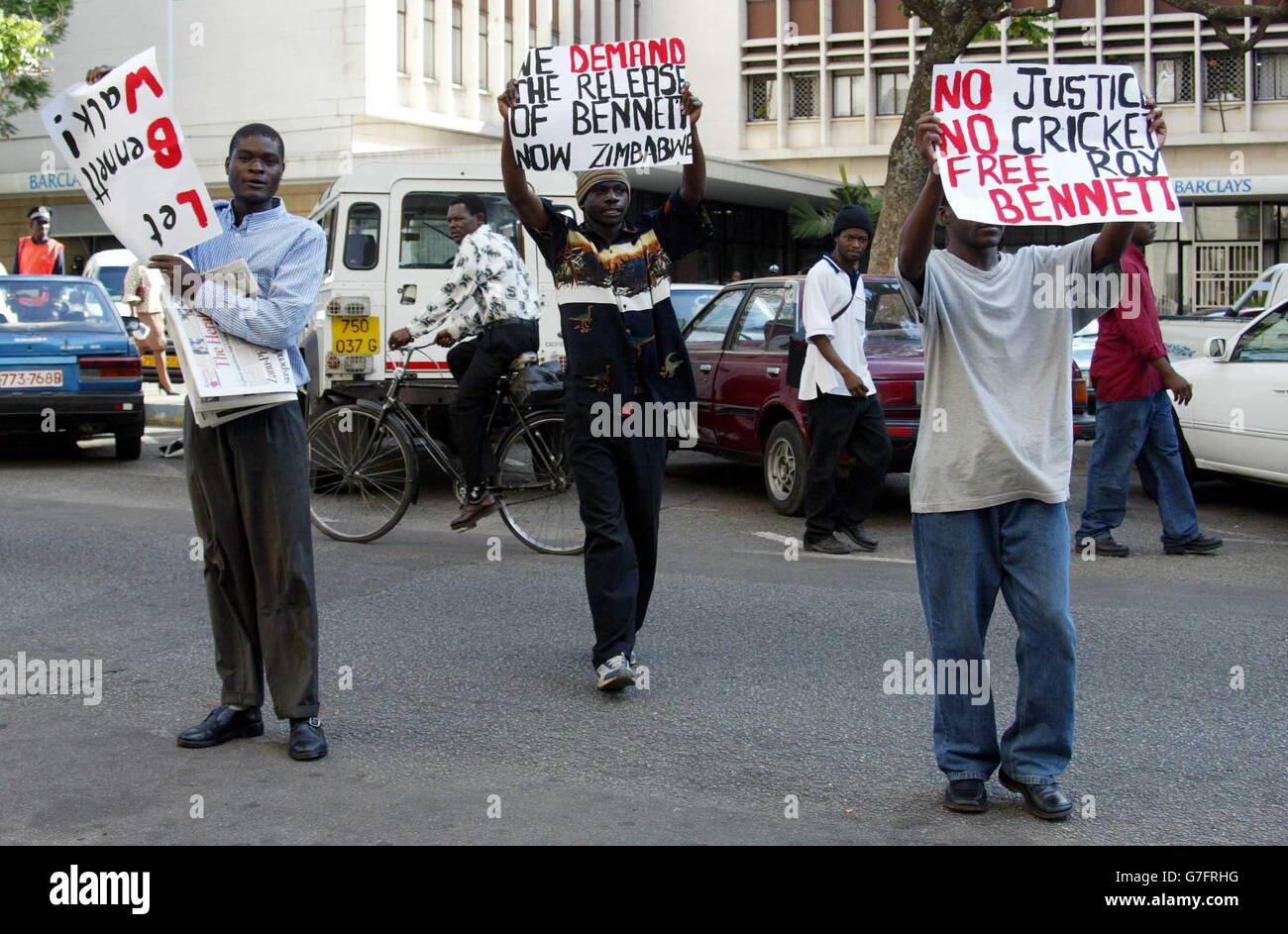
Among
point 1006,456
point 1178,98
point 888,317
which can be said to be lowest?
point 1006,456

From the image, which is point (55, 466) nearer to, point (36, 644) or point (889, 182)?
point (36, 644)

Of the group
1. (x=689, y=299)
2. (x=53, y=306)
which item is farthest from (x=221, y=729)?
(x=689, y=299)

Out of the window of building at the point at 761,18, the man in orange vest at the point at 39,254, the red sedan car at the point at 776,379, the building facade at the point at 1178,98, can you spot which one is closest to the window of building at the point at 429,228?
the red sedan car at the point at 776,379

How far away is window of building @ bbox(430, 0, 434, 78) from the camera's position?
37438 mm

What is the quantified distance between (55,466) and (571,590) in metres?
6.90

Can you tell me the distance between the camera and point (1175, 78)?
42156 mm

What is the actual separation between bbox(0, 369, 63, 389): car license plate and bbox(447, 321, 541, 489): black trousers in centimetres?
536

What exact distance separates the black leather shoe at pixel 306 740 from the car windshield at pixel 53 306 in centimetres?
917

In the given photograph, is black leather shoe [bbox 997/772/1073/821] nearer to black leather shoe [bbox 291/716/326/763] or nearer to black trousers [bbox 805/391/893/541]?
black leather shoe [bbox 291/716/326/763]

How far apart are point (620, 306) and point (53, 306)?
9.21 metres

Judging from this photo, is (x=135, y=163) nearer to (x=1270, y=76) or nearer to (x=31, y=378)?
(x=31, y=378)

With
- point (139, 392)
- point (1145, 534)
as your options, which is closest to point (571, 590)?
point (1145, 534)

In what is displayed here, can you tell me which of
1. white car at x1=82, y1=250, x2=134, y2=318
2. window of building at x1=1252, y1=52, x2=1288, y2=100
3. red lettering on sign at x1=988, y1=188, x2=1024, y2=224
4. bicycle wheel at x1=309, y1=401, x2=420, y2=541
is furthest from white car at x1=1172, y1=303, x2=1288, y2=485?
window of building at x1=1252, y1=52, x2=1288, y2=100

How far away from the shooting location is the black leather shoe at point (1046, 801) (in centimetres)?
443
